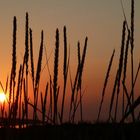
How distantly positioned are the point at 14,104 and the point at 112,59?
0.58 m

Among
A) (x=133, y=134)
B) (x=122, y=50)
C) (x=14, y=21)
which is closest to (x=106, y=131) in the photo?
(x=133, y=134)

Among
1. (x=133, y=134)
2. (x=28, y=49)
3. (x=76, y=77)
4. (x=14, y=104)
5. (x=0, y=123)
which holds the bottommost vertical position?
(x=133, y=134)

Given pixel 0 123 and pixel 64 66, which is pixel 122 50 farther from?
pixel 0 123

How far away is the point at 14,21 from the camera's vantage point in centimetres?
172

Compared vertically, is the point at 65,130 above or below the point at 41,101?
below

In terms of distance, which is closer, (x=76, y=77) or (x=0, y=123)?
(x=0, y=123)

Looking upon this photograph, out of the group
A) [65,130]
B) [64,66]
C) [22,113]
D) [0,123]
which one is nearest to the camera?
[65,130]

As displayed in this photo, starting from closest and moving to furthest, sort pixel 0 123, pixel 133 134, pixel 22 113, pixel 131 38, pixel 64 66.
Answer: pixel 133 134 → pixel 131 38 → pixel 0 123 → pixel 64 66 → pixel 22 113

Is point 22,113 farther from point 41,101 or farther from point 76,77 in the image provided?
point 76,77

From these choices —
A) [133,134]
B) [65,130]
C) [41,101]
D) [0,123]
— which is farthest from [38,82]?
[133,134]

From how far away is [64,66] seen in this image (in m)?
1.81

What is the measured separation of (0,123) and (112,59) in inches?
27.1

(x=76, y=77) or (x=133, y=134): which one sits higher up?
(x=76, y=77)

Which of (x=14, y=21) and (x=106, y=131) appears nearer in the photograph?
(x=106, y=131)
